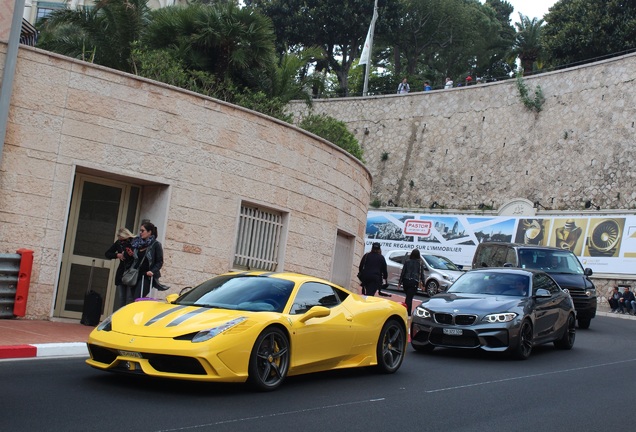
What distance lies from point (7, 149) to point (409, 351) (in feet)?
24.2

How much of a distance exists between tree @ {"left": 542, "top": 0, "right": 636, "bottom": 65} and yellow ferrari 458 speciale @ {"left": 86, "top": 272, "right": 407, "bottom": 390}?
40756mm

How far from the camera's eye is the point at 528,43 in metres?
55.1

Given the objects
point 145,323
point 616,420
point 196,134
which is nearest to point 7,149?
point 196,134

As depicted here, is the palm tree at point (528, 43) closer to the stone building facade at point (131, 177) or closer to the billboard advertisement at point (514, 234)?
the billboard advertisement at point (514, 234)

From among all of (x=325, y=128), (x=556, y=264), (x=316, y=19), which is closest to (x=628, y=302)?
(x=556, y=264)

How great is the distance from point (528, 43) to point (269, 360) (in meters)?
50.4

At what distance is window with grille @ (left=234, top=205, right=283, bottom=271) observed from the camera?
16.8m

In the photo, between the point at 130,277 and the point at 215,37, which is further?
the point at 215,37

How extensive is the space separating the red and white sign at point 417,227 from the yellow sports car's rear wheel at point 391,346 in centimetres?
2973

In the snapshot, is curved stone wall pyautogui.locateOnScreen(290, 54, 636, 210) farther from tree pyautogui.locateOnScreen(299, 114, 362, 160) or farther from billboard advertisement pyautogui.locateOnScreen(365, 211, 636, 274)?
tree pyautogui.locateOnScreen(299, 114, 362, 160)

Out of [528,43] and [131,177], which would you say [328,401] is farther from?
[528,43]

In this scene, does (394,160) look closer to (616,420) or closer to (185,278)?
(185,278)

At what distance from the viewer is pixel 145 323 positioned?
845 centimetres

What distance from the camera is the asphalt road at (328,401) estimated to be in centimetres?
685
